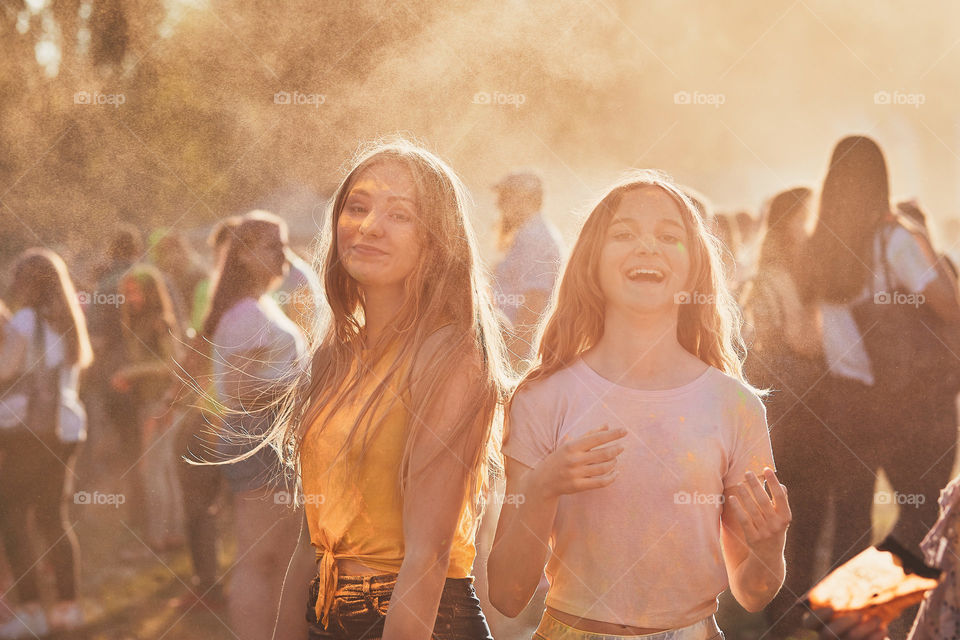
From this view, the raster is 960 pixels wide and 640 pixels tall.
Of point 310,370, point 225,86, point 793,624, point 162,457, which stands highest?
point 225,86

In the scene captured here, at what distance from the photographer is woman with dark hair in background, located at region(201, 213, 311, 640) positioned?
256 cm

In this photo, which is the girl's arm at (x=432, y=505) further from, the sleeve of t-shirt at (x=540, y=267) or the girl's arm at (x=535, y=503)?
the sleeve of t-shirt at (x=540, y=267)

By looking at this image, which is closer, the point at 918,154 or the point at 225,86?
the point at 918,154

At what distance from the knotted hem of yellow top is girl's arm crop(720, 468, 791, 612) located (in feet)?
2.01

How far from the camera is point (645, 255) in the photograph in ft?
5.82

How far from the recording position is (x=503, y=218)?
3.23 meters

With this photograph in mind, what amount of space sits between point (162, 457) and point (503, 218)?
176 cm

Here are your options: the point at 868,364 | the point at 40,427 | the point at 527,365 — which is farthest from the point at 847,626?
the point at 40,427

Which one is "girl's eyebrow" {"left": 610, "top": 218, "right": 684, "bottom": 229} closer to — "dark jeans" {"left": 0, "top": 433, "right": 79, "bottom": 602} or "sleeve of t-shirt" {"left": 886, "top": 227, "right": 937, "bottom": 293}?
"sleeve of t-shirt" {"left": 886, "top": 227, "right": 937, "bottom": 293}

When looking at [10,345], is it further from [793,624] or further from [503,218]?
[793,624]

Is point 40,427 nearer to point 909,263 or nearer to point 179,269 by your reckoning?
point 179,269

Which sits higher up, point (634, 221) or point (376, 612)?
point (634, 221)

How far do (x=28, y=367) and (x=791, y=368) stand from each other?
8.68 feet

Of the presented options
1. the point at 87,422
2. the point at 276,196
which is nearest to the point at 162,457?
the point at 87,422
